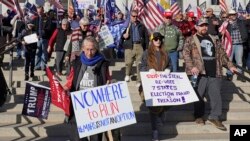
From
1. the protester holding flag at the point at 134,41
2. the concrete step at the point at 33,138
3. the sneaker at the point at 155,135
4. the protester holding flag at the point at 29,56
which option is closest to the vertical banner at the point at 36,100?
the concrete step at the point at 33,138

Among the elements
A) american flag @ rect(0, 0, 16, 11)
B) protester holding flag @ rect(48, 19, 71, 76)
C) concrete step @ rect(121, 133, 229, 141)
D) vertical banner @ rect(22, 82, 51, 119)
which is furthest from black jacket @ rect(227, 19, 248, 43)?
vertical banner @ rect(22, 82, 51, 119)

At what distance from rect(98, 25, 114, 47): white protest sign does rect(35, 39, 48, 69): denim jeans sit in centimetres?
190

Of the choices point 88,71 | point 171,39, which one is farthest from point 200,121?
point 88,71

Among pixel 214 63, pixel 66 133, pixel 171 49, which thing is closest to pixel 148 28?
pixel 171 49

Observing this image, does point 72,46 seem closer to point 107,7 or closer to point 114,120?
point 114,120

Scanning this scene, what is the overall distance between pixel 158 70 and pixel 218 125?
165 centimetres

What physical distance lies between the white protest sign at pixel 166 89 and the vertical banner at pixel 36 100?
1693 millimetres

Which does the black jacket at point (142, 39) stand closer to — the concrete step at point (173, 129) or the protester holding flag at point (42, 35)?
the protester holding flag at point (42, 35)

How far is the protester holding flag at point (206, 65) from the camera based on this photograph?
9484mm

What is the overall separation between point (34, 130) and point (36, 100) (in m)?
1.20

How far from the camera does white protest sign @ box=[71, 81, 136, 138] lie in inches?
278

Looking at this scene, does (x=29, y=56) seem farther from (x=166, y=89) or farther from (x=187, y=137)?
(x=187, y=137)

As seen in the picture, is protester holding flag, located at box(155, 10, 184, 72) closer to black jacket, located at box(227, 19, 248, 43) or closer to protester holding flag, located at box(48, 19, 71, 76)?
black jacket, located at box(227, 19, 248, 43)

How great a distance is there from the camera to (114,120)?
720cm
